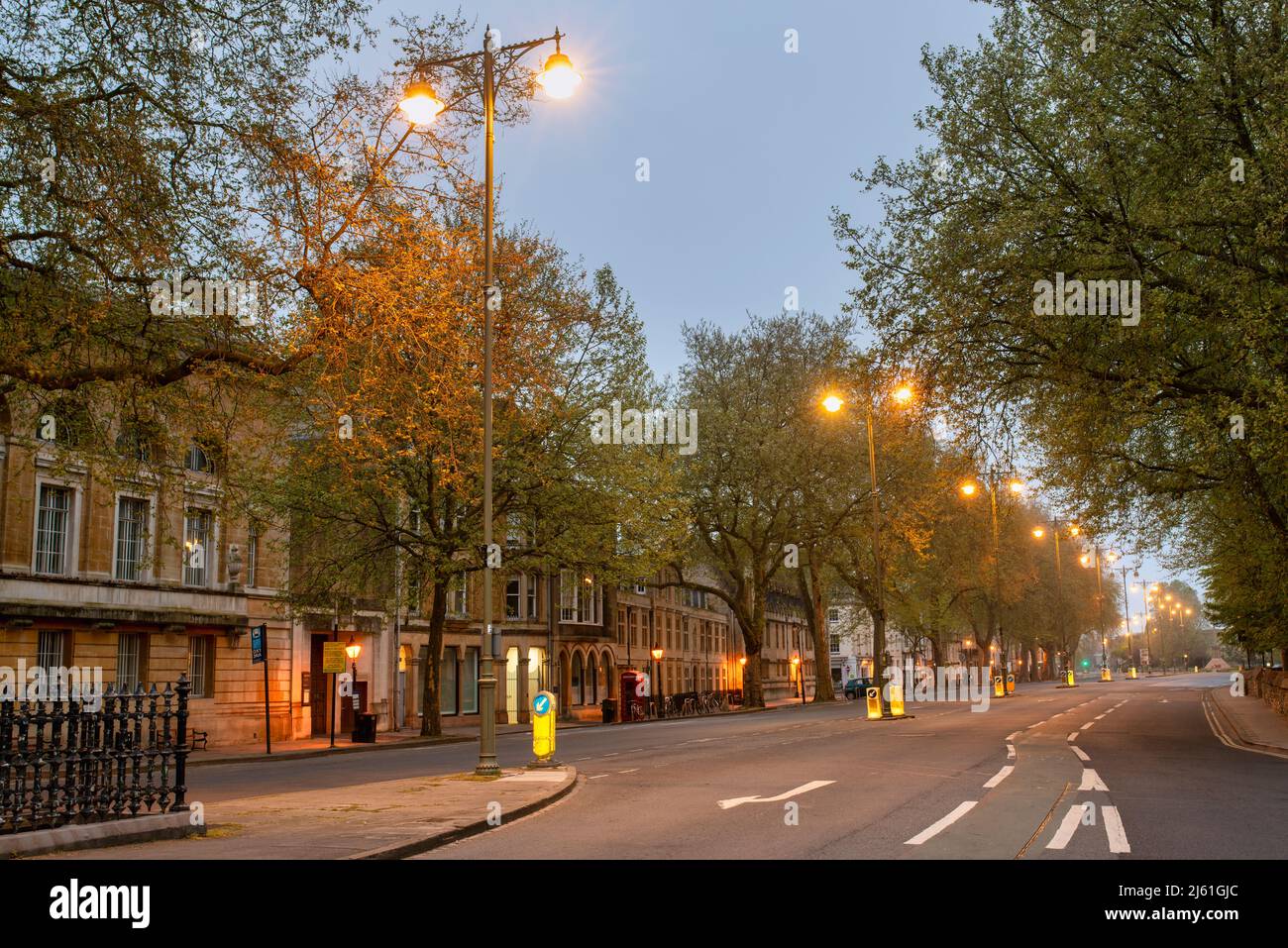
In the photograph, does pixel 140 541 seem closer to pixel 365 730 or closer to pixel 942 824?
pixel 365 730

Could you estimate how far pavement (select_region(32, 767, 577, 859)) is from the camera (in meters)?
9.31

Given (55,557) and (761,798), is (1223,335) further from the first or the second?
(55,557)

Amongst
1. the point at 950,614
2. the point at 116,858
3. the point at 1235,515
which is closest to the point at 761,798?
the point at 116,858

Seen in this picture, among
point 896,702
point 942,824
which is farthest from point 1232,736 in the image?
point 942,824

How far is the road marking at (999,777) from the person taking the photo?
14.5m

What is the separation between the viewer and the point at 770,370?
187 feet

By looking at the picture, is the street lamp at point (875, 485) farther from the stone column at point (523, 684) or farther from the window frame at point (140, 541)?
the window frame at point (140, 541)

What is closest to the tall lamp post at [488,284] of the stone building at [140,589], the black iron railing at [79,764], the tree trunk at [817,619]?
the black iron railing at [79,764]

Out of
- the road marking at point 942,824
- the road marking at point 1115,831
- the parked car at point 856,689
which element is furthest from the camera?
the parked car at point 856,689

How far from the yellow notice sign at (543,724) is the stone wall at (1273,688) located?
2771 cm

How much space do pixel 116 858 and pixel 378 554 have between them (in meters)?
28.9

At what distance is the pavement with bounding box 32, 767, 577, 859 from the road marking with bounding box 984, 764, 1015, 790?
560 centimetres

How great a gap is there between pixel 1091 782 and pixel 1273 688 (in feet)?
105

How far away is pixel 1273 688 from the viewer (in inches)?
1620
